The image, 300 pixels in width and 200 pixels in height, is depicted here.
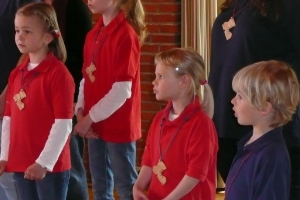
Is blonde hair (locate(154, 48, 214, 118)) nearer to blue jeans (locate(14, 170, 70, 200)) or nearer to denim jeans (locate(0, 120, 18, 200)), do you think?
blue jeans (locate(14, 170, 70, 200))

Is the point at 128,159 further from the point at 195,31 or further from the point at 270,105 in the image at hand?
the point at 195,31

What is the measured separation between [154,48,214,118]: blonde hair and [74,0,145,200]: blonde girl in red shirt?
463 millimetres

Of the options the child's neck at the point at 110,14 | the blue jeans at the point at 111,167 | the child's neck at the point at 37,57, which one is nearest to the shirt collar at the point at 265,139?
the blue jeans at the point at 111,167

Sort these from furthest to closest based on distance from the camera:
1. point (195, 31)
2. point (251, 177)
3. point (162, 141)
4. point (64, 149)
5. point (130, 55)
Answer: point (195, 31)
point (130, 55)
point (64, 149)
point (162, 141)
point (251, 177)

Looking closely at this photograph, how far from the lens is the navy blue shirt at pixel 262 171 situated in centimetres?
182

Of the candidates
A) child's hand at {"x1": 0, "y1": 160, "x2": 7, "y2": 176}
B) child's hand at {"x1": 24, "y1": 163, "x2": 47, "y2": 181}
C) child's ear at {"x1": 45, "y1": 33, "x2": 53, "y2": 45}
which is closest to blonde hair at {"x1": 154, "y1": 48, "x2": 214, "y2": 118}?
child's ear at {"x1": 45, "y1": 33, "x2": 53, "y2": 45}

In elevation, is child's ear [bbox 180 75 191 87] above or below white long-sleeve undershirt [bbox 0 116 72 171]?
above

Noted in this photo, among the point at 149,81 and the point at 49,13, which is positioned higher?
the point at 49,13

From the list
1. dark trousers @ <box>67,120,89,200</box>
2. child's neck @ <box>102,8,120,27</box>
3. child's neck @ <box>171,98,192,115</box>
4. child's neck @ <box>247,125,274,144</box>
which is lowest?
dark trousers @ <box>67,120,89,200</box>

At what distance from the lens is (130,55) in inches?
109

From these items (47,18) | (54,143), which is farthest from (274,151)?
(47,18)

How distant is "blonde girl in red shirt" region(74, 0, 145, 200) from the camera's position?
2755mm

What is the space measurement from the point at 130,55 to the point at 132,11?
11.0 inches

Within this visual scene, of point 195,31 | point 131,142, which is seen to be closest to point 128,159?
point 131,142
